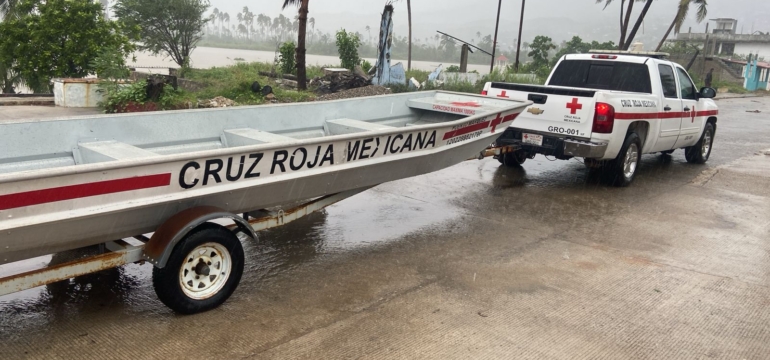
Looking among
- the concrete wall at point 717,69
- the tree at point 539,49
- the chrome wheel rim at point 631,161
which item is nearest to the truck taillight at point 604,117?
the chrome wheel rim at point 631,161

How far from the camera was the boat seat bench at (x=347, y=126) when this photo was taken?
6344mm

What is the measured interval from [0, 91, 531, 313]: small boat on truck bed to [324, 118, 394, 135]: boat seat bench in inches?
1.4

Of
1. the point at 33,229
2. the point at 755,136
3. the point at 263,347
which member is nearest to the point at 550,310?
the point at 263,347

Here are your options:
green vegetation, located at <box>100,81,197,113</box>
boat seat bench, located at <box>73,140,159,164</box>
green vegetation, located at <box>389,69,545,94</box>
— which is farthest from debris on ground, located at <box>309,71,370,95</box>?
boat seat bench, located at <box>73,140,159,164</box>

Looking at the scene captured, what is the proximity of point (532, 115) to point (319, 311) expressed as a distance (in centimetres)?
469

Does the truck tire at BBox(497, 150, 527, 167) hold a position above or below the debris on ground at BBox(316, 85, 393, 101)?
below

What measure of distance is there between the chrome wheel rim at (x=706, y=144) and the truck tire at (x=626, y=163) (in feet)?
8.74

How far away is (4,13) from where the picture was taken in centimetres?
2145

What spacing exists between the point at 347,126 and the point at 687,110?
5618mm

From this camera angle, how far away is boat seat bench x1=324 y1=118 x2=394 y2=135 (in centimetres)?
634

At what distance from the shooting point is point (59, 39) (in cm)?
1656

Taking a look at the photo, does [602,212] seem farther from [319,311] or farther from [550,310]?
[319,311]

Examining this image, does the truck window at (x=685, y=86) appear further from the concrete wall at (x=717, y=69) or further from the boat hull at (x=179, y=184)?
the concrete wall at (x=717, y=69)

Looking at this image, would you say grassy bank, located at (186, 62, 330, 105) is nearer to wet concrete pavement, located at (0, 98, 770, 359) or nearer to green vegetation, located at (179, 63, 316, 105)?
green vegetation, located at (179, 63, 316, 105)
